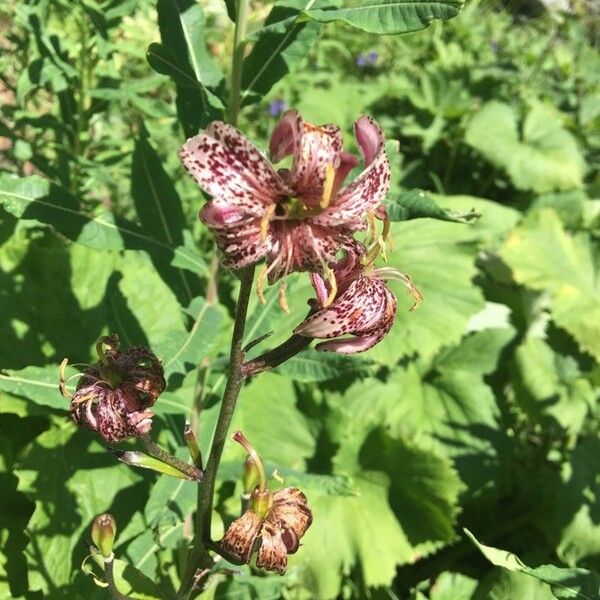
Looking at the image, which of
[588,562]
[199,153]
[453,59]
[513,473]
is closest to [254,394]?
[513,473]

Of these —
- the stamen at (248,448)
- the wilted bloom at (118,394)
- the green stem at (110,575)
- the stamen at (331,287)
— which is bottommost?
the green stem at (110,575)

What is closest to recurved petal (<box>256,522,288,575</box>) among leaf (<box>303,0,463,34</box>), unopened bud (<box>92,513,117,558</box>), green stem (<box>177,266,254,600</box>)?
green stem (<box>177,266,254,600</box>)

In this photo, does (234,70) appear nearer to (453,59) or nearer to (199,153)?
(199,153)

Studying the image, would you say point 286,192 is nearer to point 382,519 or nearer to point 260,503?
point 260,503

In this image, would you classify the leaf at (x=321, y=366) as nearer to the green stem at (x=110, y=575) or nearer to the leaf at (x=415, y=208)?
the leaf at (x=415, y=208)

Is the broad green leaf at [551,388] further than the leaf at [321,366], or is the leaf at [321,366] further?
the broad green leaf at [551,388]

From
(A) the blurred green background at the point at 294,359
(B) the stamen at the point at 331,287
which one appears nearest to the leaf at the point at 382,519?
(A) the blurred green background at the point at 294,359
